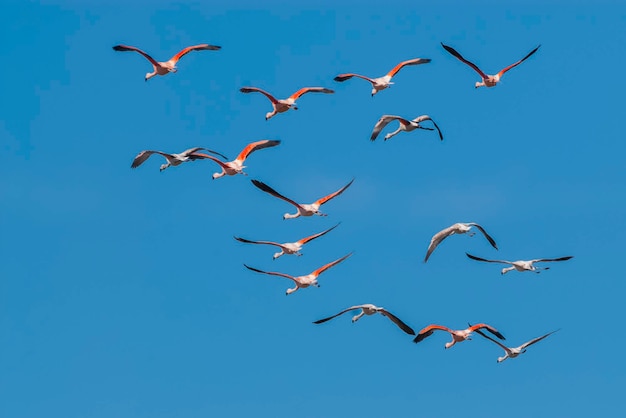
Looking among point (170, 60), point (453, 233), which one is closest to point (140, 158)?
point (170, 60)

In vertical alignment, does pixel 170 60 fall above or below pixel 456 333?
above

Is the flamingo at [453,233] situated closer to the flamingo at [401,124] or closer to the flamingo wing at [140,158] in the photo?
the flamingo at [401,124]

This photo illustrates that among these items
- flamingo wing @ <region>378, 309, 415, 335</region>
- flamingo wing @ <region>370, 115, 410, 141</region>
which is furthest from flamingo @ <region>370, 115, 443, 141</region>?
flamingo wing @ <region>378, 309, 415, 335</region>

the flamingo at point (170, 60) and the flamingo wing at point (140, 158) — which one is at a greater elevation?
the flamingo at point (170, 60)

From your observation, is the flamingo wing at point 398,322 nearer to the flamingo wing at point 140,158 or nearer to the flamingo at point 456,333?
the flamingo at point 456,333

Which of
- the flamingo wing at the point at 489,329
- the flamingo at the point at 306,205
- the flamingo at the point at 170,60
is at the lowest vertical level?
the flamingo wing at the point at 489,329

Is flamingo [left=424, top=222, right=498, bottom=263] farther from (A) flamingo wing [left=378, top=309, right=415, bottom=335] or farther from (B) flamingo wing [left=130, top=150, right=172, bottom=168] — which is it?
(B) flamingo wing [left=130, top=150, right=172, bottom=168]

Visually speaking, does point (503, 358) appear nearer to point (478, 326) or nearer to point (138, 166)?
point (478, 326)

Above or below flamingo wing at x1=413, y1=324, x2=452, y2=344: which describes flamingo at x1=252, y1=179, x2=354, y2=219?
above

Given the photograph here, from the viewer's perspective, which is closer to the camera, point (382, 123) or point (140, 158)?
point (140, 158)

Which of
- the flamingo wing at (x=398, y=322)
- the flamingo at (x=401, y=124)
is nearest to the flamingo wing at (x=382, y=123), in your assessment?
the flamingo at (x=401, y=124)

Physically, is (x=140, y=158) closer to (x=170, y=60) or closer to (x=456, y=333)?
(x=170, y=60)

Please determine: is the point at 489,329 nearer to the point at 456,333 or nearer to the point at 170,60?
the point at 456,333

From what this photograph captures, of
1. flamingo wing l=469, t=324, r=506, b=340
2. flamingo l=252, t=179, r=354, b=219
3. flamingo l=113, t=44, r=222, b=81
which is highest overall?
flamingo l=113, t=44, r=222, b=81
